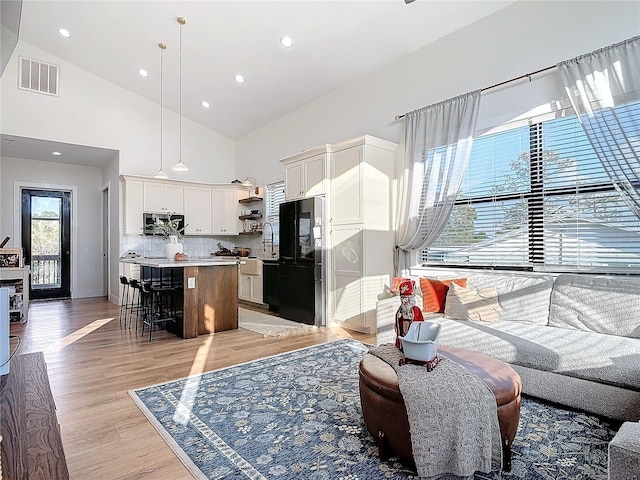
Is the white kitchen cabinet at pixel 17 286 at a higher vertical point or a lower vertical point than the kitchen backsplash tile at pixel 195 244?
lower

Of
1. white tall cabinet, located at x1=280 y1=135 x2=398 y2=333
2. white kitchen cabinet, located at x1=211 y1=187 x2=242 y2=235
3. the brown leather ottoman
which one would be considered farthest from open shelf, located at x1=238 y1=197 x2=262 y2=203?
the brown leather ottoman

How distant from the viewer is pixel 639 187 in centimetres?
298

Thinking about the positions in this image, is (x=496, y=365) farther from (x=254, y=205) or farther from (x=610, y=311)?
(x=254, y=205)

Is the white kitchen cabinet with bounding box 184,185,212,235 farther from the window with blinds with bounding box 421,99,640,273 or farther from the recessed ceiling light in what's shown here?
the window with blinds with bounding box 421,99,640,273

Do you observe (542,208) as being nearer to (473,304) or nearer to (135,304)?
(473,304)

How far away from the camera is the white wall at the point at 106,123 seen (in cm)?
637

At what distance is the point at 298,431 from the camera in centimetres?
227

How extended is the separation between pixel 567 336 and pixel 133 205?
7.24m

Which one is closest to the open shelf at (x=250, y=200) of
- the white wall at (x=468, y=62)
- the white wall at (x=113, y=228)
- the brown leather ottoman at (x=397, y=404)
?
the white wall at (x=468, y=62)

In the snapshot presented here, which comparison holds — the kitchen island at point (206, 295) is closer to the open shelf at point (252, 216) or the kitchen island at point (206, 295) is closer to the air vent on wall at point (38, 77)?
the open shelf at point (252, 216)

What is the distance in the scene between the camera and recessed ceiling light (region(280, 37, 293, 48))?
4922 mm

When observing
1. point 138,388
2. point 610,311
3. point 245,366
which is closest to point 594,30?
point 610,311

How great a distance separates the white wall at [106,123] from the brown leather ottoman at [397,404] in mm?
7116

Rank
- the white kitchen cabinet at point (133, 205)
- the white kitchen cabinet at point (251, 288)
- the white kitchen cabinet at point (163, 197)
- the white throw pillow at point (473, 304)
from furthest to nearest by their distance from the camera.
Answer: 1. the white kitchen cabinet at point (163, 197)
2. the white kitchen cabinet at point (133, 205)
3. the white kitchen cabinet at point (251, 288)
4. the white throw pillow at point (473, 304)
